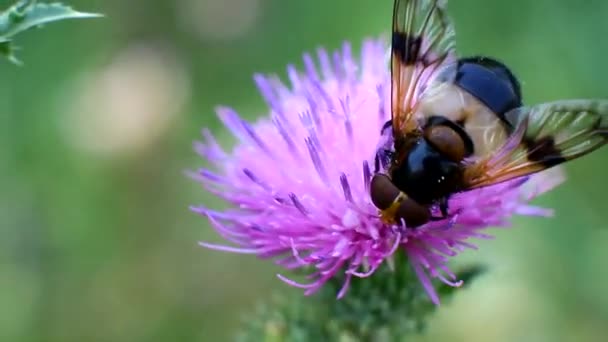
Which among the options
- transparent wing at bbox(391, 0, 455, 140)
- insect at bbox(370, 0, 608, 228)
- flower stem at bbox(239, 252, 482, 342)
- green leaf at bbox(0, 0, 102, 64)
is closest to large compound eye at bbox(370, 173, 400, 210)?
insect at bbox(370, 0, 608, 228)

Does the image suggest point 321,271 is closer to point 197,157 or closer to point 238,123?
point 238,123

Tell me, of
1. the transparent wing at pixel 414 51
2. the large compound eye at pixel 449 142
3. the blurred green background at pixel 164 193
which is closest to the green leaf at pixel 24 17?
the transparent wing at pixel 414 51

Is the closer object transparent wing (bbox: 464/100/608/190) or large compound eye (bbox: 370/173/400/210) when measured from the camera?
transparent wing (bbox: 464/100/608/190)

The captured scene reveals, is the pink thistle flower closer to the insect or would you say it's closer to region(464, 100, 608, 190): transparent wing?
the insect

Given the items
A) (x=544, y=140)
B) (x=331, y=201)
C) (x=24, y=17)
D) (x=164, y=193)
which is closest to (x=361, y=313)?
(x=331, y=201)

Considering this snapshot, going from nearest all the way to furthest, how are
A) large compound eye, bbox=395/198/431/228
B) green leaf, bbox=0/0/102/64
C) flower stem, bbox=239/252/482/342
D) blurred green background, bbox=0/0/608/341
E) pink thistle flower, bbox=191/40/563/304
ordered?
1. green leaf, bbox=0/0/102/64
2. large compound eye, bbox=395/198/431/228
3. pink thistle flower, bbox=191/40/563/304
4. flower stem, bbox=239/252/482/342
5. blurred green background, bbox=0/0/608/341

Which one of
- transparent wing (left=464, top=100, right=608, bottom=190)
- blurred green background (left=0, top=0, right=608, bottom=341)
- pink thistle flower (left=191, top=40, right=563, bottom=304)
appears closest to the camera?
transparent wing (left=464, top=100, right=608, bottom=190)

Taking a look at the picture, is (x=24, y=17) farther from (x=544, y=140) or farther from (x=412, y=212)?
(x=544, y=140)

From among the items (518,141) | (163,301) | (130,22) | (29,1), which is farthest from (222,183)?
(130,22)
